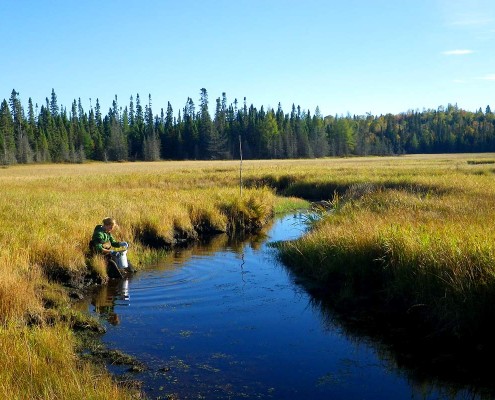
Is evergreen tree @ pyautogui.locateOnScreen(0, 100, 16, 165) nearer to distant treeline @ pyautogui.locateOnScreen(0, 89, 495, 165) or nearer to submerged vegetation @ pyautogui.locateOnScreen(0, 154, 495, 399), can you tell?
distant treeline @ pyautogui.locateOnScreen(0, 89, 495, 165)

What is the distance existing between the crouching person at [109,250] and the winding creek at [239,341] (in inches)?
15.1

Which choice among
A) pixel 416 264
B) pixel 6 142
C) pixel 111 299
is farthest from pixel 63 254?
pixel 6 142

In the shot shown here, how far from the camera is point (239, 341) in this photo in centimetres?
885

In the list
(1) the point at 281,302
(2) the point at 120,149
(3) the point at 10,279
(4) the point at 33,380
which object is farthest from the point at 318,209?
(2) the point at 120,149

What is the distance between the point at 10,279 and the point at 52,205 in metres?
9.90

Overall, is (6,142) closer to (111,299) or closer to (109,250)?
(109,250)

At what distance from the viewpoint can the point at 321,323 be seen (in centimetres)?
990

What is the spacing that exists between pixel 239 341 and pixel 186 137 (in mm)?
100178

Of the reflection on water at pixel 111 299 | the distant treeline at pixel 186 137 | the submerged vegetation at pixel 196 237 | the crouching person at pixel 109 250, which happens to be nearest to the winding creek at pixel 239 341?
the reflection on water at pixel 111 299

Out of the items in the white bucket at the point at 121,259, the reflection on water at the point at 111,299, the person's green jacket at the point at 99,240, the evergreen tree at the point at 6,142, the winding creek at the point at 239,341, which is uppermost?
the evergreen tree at the point at 6,142

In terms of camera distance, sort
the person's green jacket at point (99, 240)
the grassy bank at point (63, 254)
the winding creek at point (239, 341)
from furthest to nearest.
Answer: the person's green jacket at point (99, 240) → the winding creek at point (239, 341) → the grassy bank at point (63, 254)

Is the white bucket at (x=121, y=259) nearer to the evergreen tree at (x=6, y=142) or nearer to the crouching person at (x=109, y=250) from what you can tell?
the crouching person at (x=109, y=250)

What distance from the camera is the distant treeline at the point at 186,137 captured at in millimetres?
96062

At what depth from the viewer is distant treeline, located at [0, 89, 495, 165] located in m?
96.1
